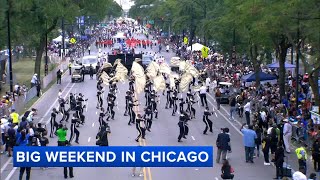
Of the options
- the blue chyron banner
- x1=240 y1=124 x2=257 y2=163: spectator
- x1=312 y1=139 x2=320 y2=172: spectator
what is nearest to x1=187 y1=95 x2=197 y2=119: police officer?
x1=240 y1=124 x2=257 y2=163: spectator

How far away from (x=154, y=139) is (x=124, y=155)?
39.3 ft

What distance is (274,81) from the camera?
162 feet

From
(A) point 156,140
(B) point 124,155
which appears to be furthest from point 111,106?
(B) point 124,155

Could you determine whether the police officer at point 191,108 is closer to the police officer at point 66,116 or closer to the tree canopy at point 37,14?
the police officer at point 66,116

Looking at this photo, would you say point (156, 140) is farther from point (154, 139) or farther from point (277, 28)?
point (277, 28)

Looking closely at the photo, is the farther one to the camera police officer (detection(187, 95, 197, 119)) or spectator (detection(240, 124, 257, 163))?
police officer (detection(187, 95, 197, 119))

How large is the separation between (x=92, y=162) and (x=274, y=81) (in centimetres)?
3178

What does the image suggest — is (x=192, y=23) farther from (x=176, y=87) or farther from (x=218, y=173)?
(x=218, y=173)

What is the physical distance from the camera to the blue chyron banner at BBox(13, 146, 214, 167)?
62.1 feet

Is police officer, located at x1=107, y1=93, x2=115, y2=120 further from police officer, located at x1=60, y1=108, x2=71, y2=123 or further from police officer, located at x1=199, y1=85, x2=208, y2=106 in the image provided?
police officer, located at x1=199, y1=85, x2=208, y2=106

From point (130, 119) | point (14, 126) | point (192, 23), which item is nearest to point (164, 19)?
point (192, 23)

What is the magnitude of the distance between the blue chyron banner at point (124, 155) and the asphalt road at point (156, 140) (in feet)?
14.7

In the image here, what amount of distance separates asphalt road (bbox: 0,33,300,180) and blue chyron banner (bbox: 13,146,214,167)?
449 cm

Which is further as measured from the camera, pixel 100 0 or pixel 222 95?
pixel 100 0
